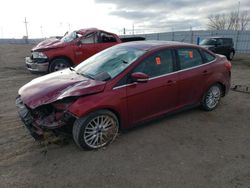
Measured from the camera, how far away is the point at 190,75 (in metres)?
4.73

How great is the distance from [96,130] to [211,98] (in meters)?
2.93

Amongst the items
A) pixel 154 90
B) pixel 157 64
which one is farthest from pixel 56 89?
pixel 157 64

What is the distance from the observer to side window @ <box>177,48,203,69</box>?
4700mm

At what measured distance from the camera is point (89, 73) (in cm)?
425

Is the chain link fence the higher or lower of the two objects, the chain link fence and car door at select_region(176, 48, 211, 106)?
the higher

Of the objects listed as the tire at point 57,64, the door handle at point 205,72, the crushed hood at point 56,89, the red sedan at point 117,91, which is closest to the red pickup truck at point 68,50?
the tire at point 57,64

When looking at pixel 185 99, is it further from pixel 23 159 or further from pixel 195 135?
pixel 23 159

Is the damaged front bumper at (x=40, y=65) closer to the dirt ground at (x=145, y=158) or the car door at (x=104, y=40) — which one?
the car door at (x=104, y=40)

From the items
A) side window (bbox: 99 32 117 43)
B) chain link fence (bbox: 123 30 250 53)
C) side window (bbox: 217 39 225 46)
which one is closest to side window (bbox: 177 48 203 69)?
side window (bbox: 99 32 117 43)

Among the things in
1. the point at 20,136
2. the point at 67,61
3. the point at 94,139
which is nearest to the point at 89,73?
the point at 94,139

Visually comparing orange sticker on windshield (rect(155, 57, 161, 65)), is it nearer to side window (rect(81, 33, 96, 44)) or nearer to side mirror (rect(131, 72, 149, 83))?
side mirror (rect(131, 72, 149, 83))

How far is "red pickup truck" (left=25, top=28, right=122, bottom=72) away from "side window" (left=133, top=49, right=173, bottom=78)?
5.33 m

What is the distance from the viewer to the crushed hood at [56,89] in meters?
3.51

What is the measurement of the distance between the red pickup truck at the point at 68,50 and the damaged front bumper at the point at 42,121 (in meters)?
5.22
